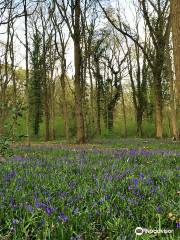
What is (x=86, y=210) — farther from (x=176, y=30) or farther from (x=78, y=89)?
(x=78, y=89)

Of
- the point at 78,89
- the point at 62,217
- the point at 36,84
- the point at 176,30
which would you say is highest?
the point at 36,84

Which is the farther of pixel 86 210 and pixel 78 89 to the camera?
pixel 78 89

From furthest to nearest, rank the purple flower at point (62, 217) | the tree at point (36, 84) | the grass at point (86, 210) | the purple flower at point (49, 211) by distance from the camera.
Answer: the tree at point (36, 84), the purple flower at point (49, 211), the purple flower at point (62, 217), the grass at point (86, 210)

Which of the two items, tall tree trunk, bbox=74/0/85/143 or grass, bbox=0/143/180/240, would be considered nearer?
grass, bbox=0/143/180/240

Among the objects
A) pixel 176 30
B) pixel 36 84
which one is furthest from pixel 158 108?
pixel 36 84

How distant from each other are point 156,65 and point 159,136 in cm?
622

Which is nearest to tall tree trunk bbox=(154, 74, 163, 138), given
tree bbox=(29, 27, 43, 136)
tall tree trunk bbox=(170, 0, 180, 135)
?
tall tree trunk bbox=(170, 0, 180, 135)

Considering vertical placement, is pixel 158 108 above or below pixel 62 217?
above

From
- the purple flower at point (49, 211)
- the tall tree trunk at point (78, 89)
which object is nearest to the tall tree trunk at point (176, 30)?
the purple flower at point (49, 211)

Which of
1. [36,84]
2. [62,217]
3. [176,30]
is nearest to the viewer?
[62,217]

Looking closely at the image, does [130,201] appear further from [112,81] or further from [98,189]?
[112,81]

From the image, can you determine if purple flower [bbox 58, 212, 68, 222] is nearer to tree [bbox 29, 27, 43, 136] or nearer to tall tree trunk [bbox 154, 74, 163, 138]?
tall tree trunk [bbox 154, 74, 163, 138]

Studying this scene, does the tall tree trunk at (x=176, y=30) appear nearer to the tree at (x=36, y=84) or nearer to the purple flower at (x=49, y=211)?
the purple flower at (x=49, y=211)

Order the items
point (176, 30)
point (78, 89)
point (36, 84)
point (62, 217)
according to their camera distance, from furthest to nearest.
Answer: point (36, 84) → point (78, 89) → point (176, 30) → point (62, 217)
